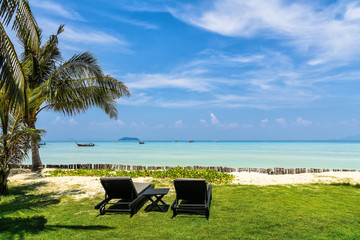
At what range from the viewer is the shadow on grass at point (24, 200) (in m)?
6.83

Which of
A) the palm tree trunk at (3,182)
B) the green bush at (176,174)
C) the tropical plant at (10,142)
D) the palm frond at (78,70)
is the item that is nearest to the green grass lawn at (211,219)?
the palm tree trunk at (3,182)

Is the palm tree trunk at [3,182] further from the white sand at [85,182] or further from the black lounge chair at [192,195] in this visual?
the black lounge chair at [192,195]

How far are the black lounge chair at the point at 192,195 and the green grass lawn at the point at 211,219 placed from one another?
22 cm

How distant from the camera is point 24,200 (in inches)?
306

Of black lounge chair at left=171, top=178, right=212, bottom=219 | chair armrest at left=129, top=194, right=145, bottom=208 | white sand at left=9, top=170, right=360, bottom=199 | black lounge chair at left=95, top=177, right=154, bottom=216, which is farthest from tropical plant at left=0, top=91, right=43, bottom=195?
black lounge chair at left=171, top=178, right=212, bottom=219

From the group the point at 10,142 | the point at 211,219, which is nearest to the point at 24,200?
→ the point at 10,142

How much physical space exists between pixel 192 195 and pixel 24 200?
5602 mm

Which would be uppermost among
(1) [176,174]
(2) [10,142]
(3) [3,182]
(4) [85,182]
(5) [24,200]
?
(2) [10,142]

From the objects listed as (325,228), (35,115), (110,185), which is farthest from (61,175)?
(325,228)

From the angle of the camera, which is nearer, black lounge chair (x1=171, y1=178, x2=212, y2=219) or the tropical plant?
black lounge chair (x1=171, y1=178, x2=212, y2=219)

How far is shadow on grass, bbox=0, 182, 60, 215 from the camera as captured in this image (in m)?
6.83

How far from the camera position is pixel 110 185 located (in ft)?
20.7

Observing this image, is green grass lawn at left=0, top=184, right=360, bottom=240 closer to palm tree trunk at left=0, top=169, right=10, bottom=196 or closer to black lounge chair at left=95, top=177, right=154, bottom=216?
black lounge chair at left=95, top=177, right=154, bottom=216

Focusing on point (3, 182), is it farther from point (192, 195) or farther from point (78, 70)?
point (192, 195)
